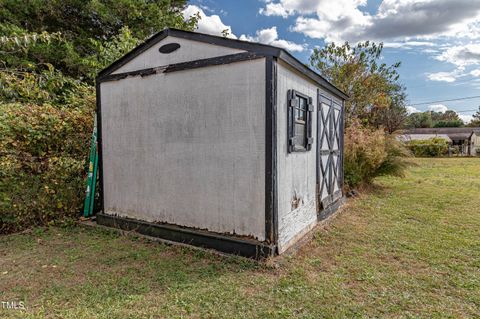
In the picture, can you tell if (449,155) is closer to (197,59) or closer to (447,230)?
(447,230)

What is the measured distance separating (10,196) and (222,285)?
3742 millimetres

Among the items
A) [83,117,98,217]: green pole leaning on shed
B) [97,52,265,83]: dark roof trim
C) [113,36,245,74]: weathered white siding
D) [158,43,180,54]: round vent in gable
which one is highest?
[158,43,180,54]: round vent in gable

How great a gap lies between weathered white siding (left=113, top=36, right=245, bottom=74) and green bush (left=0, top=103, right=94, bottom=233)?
1.67 metres

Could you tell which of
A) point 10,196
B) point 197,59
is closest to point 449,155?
point 197,59

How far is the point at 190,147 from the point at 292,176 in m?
1.42

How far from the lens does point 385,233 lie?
4.34 metres

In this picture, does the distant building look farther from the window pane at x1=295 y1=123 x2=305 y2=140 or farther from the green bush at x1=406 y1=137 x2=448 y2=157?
the window pane at x1=295 y1=123 x2=305 y2=140

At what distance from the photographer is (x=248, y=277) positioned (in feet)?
9.39

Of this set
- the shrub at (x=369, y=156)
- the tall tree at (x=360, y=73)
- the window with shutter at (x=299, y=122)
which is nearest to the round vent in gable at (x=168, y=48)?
the window with shutter at (x=299, y=122)

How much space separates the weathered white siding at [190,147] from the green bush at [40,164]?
32.6 inches

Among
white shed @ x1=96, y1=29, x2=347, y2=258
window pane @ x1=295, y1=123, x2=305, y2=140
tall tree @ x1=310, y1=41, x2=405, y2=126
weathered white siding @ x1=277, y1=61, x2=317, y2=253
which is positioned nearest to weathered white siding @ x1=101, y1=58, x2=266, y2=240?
white shed @ x1=96, y1=29, x2=347, y2=258

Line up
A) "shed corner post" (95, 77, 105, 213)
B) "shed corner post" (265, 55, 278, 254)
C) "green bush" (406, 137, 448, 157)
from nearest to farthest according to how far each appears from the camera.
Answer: "shed corner post" (265, 55, 278, 254) → "shed corner post" (95, 77, 105, 213) → "green bush" (406, 137, 448, 157)

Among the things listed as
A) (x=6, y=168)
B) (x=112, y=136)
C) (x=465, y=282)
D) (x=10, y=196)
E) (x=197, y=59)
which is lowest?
(x=465, y=282)

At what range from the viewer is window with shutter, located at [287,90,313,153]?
11.4 feet
